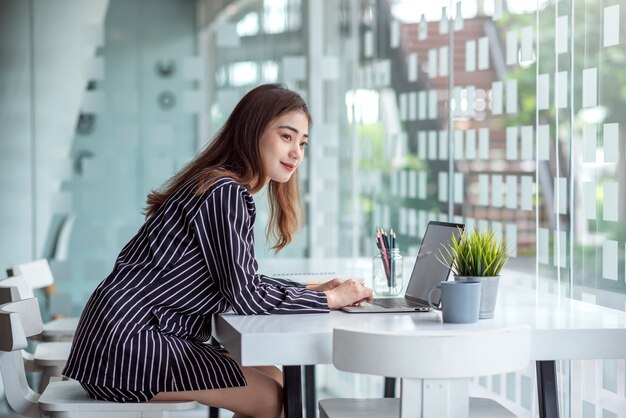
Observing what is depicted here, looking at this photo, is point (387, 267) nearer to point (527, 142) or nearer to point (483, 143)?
point (527, 142)

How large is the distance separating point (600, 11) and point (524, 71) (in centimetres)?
49

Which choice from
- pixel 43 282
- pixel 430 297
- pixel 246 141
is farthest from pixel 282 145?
pixel 43 282

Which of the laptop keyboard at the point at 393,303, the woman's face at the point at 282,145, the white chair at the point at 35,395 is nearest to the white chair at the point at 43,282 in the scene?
the white chair at the point at 35,395

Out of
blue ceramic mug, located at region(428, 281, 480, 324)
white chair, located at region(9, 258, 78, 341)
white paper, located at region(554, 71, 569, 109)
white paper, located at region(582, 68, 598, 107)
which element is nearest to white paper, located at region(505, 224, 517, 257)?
white paper, located at region(554, 71, 569, 109)

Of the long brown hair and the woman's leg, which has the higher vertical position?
the long brown hair

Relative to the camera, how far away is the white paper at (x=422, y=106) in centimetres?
393

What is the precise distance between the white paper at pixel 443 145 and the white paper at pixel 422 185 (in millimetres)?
212

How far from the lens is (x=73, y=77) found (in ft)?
15.2

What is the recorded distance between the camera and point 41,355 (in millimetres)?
2947

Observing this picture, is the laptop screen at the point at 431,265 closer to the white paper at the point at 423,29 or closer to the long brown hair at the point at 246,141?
the long brown hair at the point at 246,141

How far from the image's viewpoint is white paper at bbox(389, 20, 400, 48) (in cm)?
427

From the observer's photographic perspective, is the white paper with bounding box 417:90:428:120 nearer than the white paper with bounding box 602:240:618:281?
No

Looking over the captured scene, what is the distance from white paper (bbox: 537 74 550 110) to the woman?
96cm

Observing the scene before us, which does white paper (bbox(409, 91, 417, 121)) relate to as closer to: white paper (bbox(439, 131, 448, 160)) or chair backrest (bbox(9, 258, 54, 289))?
white paper (bbox(439, 131, 448, 160))
